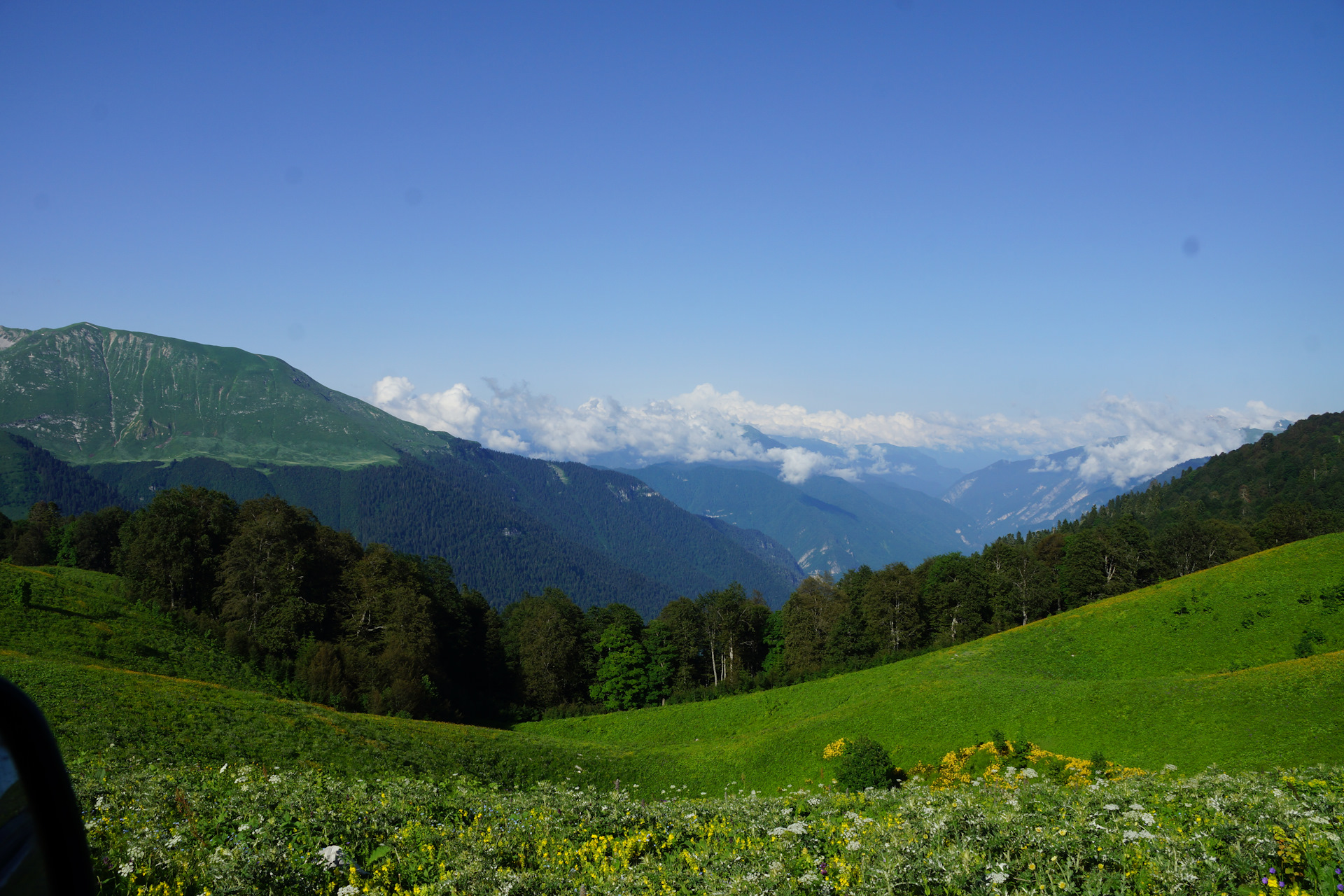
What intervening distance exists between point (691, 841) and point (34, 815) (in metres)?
8.33

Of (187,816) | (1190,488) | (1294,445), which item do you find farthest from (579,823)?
(1294,445)

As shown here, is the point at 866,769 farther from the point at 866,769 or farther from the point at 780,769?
the point at 780,769

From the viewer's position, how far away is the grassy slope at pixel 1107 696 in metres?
27.9

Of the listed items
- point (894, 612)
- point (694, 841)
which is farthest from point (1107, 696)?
point (894, 612)

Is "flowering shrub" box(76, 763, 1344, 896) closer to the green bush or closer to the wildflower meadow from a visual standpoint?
the wildflower meadow

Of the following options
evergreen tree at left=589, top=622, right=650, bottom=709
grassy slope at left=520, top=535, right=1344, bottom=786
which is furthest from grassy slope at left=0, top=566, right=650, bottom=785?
evergreen tree at left=589, top=622, right=650, bottom=709

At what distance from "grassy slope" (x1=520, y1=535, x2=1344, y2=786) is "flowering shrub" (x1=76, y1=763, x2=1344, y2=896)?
2039 centimetres

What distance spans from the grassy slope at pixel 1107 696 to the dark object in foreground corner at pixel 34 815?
31139 mm

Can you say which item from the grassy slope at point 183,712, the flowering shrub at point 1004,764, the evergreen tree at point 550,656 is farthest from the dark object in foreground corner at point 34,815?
the evergreen tree at point 550,656

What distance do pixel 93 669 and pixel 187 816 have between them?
1082 inches

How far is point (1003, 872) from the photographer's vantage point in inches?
270

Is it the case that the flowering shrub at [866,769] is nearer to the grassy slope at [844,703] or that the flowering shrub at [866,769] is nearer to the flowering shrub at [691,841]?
the grassy slope at [844,703]

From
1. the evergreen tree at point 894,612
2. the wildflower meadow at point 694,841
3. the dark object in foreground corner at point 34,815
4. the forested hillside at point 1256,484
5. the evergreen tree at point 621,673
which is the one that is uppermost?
the forested hillside at point 1256,484

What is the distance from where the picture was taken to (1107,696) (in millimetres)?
33812
